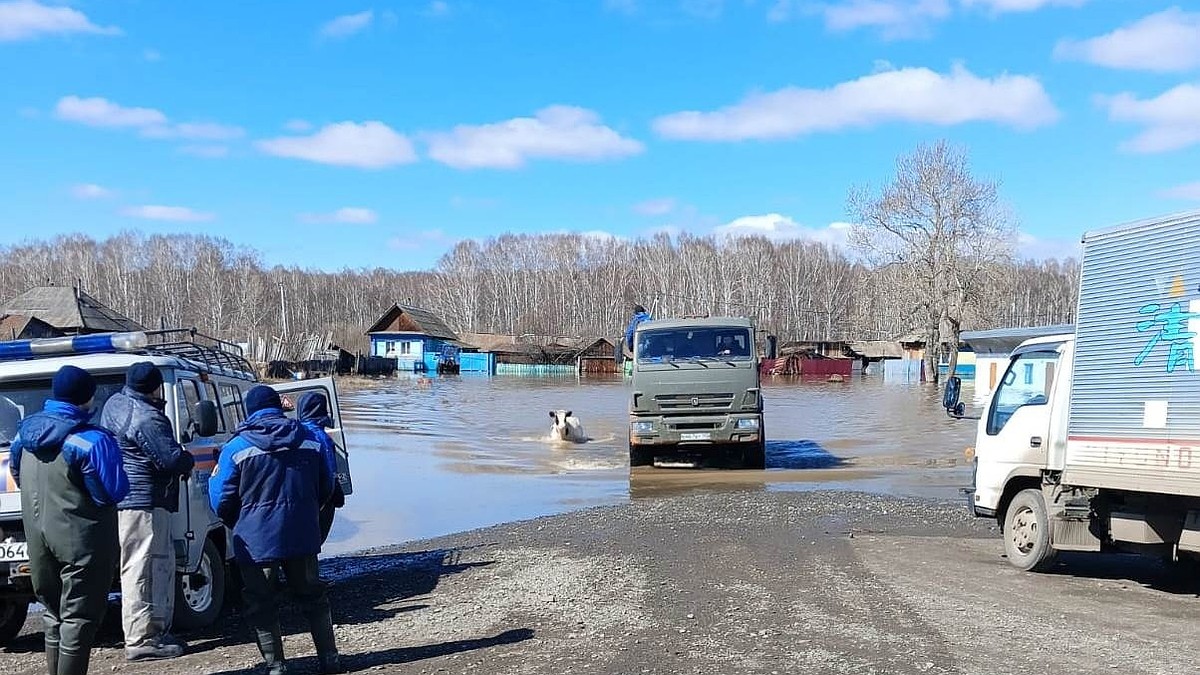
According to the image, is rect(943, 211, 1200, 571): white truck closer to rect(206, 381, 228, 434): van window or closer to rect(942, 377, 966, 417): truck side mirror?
rect(942, 377, 966, 417): truck side mirror

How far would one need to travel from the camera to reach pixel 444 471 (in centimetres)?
1888

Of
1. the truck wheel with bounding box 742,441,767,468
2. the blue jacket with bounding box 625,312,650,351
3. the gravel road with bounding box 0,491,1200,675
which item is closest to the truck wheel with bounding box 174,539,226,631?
the gravel road with bounding box 0,491,1200,675

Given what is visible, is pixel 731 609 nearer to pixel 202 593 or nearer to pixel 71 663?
pixel 202 593

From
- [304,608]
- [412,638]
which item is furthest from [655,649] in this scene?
[304,608]

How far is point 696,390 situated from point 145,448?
1141 centimetres

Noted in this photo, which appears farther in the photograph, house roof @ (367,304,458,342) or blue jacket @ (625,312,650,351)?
house roof @ (367,304,458,342)

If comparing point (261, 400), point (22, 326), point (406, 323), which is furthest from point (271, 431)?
point (406, 323)

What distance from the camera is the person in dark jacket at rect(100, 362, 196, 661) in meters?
5.89

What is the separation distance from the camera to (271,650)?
543cm

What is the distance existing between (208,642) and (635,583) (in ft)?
10.8

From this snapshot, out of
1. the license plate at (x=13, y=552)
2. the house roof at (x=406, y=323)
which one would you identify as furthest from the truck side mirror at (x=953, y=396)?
the house roof at (x=406, y=323)

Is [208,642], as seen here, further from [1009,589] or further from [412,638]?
[1009,589]

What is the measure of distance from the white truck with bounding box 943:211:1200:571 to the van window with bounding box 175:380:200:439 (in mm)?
6942

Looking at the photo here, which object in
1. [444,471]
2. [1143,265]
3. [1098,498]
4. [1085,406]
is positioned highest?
[1143,265]
